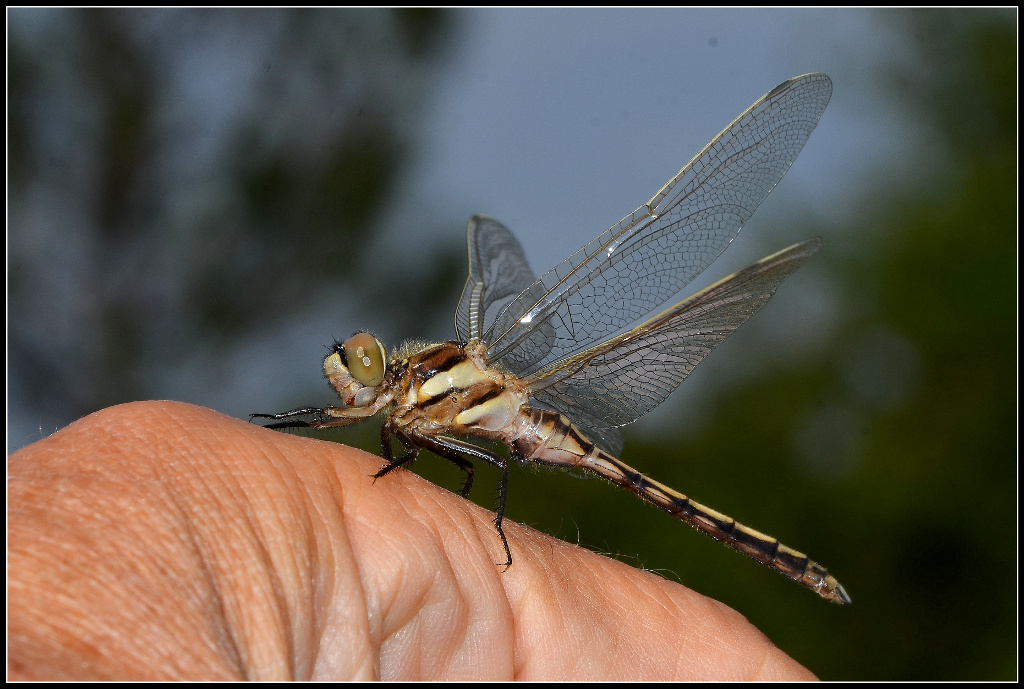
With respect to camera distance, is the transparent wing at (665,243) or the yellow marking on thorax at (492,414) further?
the yellow marking on thorax at (492,414)

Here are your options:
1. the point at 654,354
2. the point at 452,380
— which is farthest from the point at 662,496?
the point at 452,380

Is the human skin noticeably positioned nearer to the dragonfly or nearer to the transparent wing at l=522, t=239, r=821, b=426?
the dragonfly

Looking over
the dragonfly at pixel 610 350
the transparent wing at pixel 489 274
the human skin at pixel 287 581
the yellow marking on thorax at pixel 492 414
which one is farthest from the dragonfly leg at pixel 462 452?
the transparent wing at pixel 489 274

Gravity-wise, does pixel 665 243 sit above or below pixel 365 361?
above

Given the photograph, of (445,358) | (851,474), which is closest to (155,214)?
(445,358)

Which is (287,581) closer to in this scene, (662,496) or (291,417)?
(291,417)

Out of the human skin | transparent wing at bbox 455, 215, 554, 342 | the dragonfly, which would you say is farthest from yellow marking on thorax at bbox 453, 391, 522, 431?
the human skin

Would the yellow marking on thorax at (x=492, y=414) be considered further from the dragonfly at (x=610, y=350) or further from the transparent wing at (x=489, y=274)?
the transparent wing at (x=489, y=274)
